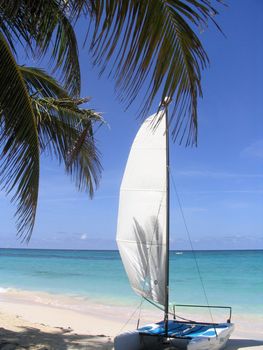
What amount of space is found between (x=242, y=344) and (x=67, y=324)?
4565 mm

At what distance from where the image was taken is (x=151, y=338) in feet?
23.0

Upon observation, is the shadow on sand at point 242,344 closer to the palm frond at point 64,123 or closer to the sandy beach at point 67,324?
the sandy beach at point 67,324

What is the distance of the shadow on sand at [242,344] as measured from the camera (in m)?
8.41

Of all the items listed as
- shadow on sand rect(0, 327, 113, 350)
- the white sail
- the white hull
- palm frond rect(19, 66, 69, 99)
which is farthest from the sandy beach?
palm frond rect(19, 66, 69, 99)

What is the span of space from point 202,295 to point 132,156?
43.4 feet

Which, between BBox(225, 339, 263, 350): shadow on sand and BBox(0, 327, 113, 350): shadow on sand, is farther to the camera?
BBox(225, 339, 263, 350): shadow on sand

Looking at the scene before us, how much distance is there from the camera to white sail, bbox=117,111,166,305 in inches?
311

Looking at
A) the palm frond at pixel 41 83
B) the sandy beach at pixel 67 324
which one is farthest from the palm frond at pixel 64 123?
the sandy beach at pixel 67 324

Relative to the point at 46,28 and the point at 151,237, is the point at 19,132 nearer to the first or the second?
the point at 46,28

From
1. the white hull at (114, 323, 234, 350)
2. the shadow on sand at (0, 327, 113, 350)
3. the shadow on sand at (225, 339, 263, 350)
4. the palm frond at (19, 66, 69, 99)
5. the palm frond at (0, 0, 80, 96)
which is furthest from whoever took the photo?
the shadow on sand at (225, 339, 263, 350)

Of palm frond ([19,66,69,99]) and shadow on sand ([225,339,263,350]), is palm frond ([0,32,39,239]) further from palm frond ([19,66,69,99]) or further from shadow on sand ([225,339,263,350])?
shadow on sand ([225,339,263,350])

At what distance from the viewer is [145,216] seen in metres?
8.21

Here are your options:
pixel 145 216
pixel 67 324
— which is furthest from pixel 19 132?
pixel 67 324

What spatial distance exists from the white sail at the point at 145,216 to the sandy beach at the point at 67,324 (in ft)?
4.34
